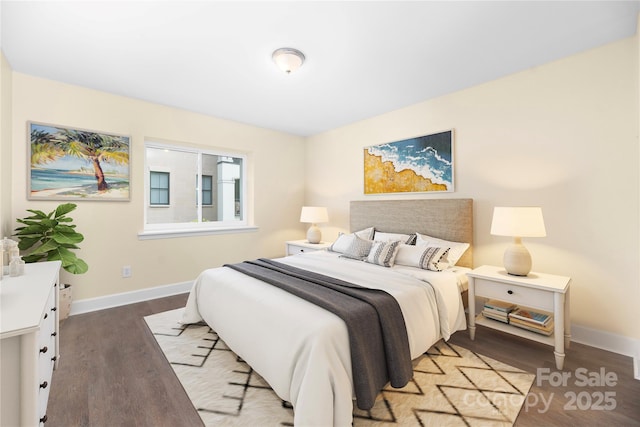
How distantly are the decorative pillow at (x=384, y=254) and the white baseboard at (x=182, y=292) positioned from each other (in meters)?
1.62

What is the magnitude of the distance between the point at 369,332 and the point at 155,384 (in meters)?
1.48

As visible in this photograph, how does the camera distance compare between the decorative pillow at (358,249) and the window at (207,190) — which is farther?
the window at (207,190)

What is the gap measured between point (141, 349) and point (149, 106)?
2.78 meters

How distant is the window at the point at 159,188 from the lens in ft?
12.6

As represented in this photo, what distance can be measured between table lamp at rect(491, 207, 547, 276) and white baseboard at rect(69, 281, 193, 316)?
373 cm

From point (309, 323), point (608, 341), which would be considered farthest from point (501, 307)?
point (309, 323)

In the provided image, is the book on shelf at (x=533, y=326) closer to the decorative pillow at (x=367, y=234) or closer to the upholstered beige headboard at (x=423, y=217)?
the upholstered beige headboard at (x=423, y=217)

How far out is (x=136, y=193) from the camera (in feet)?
11.1

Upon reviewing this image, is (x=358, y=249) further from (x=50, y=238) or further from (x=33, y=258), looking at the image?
(x=33, y=258)

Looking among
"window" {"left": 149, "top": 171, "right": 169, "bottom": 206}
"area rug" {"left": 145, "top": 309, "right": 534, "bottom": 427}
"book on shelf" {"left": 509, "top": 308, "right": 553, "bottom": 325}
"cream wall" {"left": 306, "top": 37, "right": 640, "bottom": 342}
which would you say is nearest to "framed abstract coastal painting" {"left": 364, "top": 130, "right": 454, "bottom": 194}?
"cream wall" {"left": 306, "top": 37, "right": 640, "bottom": 342}

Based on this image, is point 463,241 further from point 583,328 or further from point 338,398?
point 338,398

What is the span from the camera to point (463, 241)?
113 inches

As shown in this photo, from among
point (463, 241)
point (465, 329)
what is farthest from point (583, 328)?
point (463, 241)

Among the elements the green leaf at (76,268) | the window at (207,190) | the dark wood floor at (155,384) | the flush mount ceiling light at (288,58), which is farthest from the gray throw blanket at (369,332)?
the window at (207,190)
